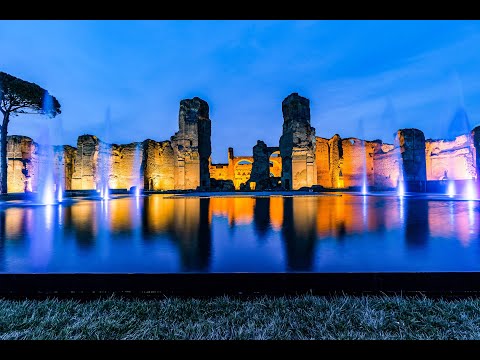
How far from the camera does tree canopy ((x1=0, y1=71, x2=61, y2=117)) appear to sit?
12953 mm

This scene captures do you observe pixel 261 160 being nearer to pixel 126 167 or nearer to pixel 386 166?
pixel 126 167

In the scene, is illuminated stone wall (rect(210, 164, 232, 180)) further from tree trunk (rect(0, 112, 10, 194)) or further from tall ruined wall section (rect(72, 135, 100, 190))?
tree trunk (rect(0, 112, 10, 194))

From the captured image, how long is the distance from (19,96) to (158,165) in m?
8.47

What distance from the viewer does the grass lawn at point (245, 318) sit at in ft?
4.00

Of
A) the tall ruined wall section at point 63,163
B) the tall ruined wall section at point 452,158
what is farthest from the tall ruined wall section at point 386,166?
the tall ruined wall section at point 63,163

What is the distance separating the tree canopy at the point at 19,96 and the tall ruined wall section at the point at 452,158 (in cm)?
2773

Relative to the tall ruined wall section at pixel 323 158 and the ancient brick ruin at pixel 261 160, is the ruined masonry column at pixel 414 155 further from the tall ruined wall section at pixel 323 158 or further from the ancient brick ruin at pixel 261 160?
the tall ruined wall section at pixel 323 158

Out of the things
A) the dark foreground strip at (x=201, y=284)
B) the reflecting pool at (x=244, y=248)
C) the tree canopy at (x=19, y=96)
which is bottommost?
the dark foreground strip at (x=201, y=284)

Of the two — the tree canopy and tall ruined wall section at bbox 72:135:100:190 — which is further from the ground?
the tree canopy

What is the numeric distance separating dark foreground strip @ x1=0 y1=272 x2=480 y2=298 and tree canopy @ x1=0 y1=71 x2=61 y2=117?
1569cm

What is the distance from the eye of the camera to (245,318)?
1343 mm

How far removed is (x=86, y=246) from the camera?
2295 mm

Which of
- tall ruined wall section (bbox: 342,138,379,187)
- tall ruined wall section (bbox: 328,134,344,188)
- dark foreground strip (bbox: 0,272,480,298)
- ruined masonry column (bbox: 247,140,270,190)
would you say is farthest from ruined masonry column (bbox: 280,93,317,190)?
dark foreground strip (bbox: 0,272,480,298)
